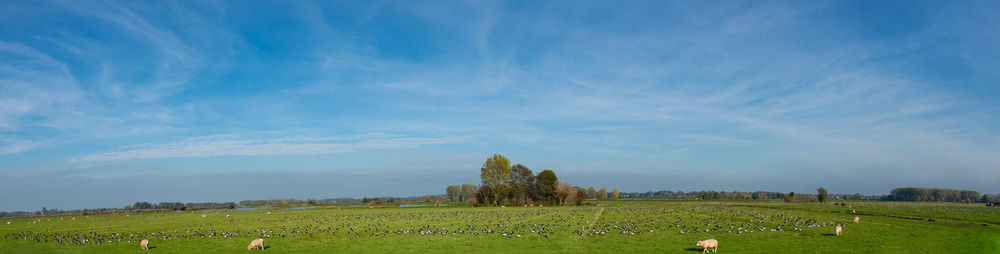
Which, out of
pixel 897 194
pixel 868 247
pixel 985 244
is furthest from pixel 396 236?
pixel 897 194

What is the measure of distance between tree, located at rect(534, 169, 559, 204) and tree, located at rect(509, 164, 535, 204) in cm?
177

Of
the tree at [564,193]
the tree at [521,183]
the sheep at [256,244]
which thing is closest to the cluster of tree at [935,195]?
the tree at [564,193]

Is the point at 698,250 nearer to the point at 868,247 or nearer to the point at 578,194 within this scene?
the point at 868,247

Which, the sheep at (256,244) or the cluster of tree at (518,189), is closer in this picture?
the sheep at (256,244)

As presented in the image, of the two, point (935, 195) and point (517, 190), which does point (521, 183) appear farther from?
point (935, 195)

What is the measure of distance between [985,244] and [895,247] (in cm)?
529

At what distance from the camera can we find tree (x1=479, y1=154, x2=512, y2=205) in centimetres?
9725

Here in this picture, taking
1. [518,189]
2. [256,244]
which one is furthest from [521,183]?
[256,244]

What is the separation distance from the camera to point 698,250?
67.6ft

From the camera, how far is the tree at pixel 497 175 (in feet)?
319

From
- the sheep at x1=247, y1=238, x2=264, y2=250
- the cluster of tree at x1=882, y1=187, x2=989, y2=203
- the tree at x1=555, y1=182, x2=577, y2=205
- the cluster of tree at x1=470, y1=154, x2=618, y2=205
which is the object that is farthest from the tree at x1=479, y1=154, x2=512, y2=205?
the cluster of tree at x1=882, y1=187, x2=989, y2=203

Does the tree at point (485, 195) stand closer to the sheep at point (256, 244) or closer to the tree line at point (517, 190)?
the tree line at point (517, 190)

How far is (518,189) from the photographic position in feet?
321

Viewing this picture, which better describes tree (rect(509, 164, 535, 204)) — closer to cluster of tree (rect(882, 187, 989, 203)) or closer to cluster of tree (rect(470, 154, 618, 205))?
cluster of tree (rect(470, 154, 618, 205))
